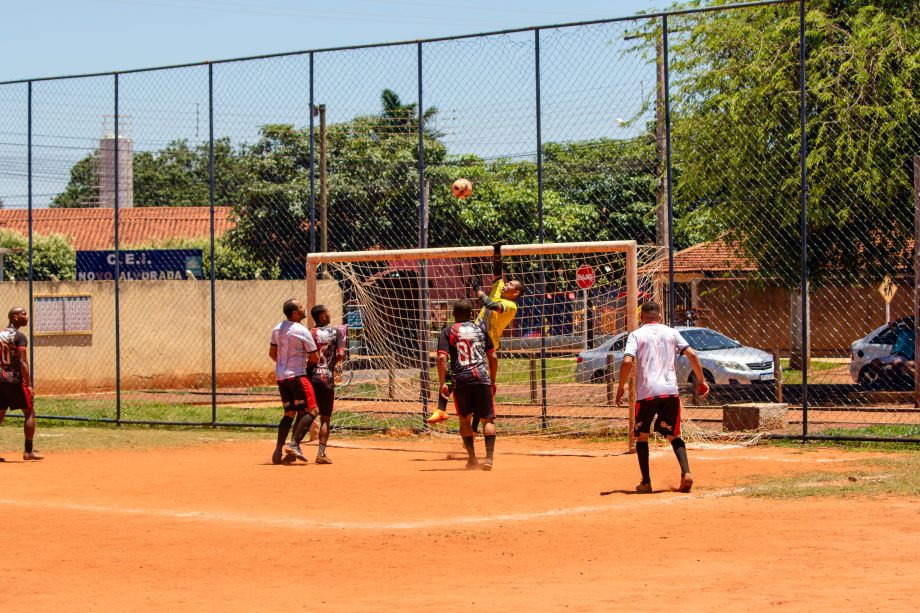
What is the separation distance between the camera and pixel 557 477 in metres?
13.5

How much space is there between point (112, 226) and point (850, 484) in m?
44.7

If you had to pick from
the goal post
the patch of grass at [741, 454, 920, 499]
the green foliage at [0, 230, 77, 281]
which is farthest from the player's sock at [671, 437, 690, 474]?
the green foliage at [0, 230, 77, 281]

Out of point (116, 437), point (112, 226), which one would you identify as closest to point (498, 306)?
point (116, 437)

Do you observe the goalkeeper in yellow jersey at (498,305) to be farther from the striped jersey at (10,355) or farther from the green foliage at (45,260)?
the green foliage at (45,260)

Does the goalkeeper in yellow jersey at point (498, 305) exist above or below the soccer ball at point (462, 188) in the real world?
below

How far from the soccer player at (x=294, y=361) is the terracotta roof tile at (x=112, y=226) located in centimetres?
3710

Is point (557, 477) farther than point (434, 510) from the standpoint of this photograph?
Yes

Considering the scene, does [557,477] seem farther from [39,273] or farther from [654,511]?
[39,273]

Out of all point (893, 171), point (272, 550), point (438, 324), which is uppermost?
point (893, 171)

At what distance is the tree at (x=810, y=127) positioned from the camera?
2044 centimetres

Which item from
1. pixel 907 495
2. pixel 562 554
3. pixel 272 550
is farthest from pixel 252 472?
pixel 907 495

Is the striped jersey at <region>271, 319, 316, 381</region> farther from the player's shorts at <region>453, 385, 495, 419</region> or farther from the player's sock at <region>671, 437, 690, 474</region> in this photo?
the player's sock at <region>671, 437, 690, 474</region>

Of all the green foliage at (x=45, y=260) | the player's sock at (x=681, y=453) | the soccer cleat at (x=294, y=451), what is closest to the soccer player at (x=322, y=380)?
the soccer cleat at (x=294, y=451)

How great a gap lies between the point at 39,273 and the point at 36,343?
Result: 22.8 metres
